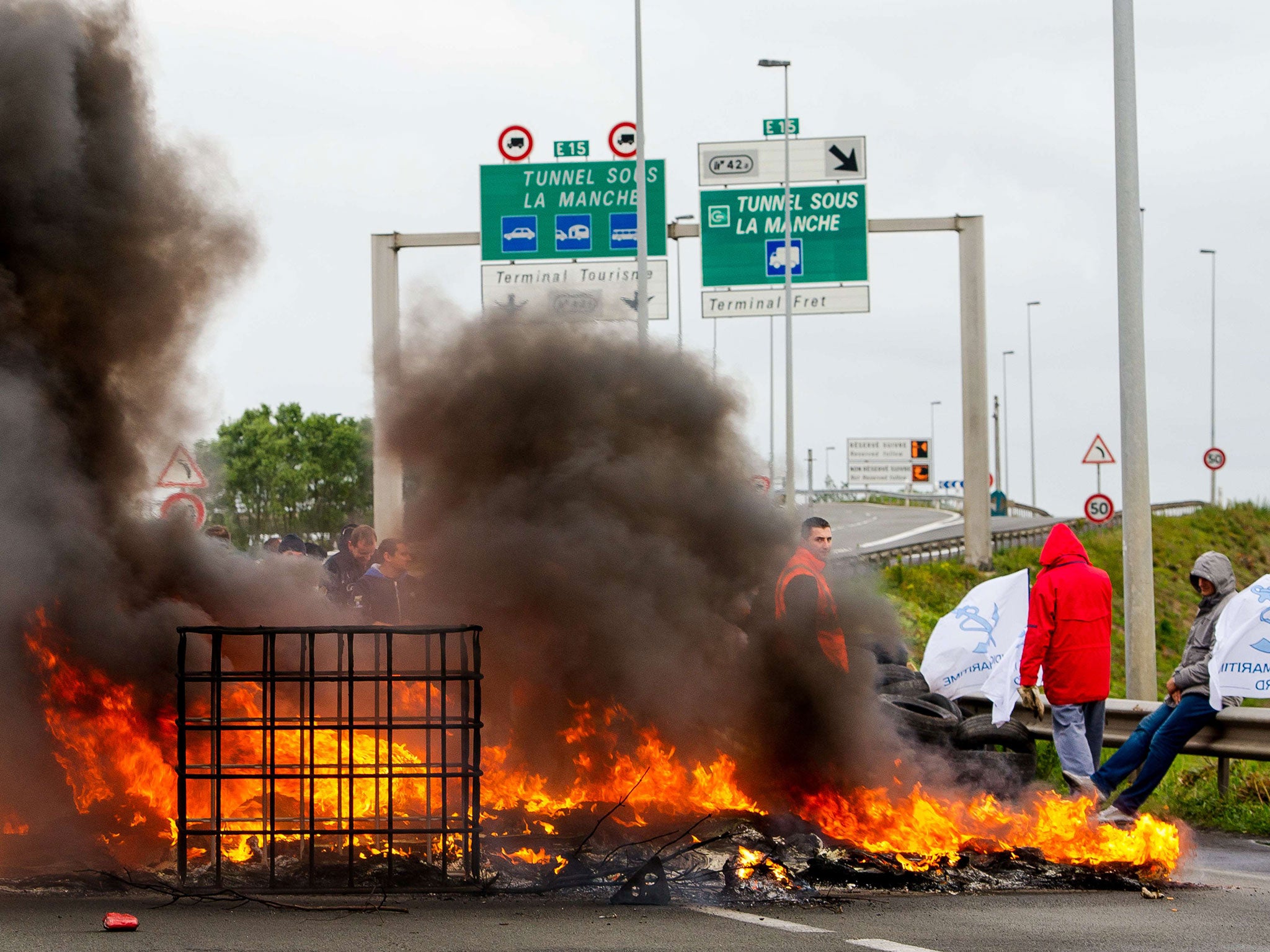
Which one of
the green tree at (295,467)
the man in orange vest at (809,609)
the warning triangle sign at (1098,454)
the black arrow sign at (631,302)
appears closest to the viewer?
the man in orange vest at (809,609)

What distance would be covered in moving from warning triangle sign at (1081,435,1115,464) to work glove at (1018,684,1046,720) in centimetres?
1863

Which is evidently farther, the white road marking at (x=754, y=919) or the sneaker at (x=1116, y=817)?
the sneaker at (x=1116, y=817)

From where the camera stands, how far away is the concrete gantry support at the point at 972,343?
22.4m

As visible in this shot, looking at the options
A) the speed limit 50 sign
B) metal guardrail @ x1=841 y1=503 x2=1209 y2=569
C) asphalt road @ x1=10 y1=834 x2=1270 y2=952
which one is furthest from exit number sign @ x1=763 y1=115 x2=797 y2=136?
asphalt road @ x1=10 y1=834 x2=1270 y2=952

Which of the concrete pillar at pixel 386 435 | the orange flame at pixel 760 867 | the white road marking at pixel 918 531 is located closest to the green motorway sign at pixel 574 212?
the concrete pillar at pixel 386 435

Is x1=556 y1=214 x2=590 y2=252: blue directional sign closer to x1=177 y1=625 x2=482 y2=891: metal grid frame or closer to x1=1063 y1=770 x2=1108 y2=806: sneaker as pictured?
x1=1063 y1=770 x2=1108 y2=806: sneaker

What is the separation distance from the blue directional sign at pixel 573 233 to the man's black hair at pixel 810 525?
1371cm

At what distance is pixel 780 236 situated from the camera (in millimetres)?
22062

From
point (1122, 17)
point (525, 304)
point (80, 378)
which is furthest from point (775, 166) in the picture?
point (80, 378)

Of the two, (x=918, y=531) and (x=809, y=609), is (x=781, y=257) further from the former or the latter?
(x=918, y=531)

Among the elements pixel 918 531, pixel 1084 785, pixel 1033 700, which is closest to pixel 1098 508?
pixel 918 531

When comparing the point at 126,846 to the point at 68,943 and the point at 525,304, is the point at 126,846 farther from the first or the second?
the point at 525,304

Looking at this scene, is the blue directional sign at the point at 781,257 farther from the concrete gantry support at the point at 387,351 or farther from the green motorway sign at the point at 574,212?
the concrete gantry support at the point at 387,351

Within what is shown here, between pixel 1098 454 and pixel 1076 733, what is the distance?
2017 cm
